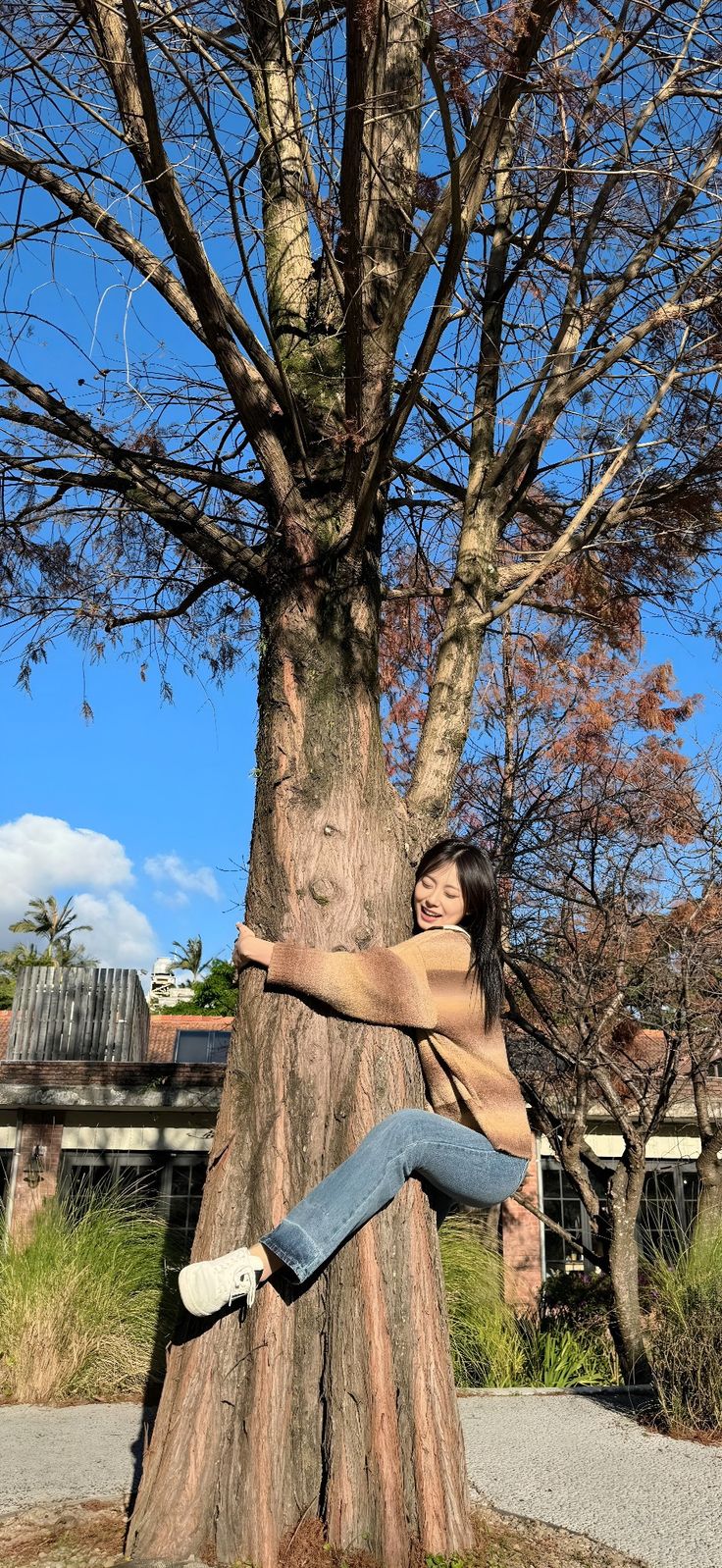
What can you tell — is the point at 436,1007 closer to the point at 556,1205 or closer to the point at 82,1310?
the point at 82,1310

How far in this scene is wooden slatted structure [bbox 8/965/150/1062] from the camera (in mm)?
16016

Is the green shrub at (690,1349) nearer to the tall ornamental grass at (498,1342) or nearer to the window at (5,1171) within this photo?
the tall ornamental grass at (498,1342)

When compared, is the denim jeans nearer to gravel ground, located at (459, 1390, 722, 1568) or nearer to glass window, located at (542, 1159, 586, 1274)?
gravel ground, located at (459, 1390, 722, 1568)

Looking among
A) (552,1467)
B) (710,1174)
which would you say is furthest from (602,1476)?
(710,1174)

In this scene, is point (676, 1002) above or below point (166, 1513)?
above

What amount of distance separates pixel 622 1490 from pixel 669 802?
257 inches

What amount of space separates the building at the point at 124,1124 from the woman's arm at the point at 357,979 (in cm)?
865

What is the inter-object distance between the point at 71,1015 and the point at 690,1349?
1169cm

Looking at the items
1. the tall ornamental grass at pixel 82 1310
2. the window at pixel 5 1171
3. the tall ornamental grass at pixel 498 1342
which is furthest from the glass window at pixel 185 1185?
the tall ornamental grass at pixel 82 1310

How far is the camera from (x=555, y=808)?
9.99m

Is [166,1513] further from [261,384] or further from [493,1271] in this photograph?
[493,1271]

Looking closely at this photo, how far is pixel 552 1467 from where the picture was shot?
16.7ft

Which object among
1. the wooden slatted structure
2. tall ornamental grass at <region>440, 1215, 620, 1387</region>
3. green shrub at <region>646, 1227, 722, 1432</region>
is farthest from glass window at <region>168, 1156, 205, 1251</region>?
green shrub at <region>646, 1227, 722, 1432</region>

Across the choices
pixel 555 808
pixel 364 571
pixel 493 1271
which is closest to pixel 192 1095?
pixel 493 1271
